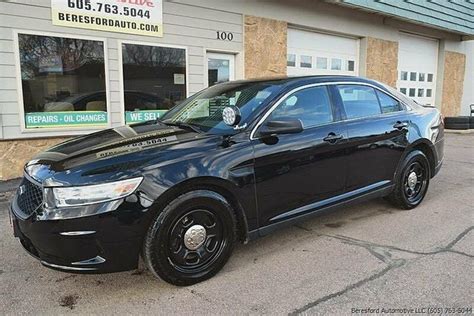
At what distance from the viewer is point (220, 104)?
12.9 feet

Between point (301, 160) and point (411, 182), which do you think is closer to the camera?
point (301, 160)

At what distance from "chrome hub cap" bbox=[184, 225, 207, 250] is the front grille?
1073 millimetres

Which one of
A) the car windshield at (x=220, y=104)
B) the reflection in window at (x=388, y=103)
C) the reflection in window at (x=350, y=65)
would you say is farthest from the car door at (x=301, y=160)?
the reflection in window at (x=350, y=65)

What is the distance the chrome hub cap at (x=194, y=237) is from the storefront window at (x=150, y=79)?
4754 millimetres

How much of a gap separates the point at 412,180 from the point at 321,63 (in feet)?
21.9

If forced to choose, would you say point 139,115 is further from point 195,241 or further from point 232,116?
point 195,241

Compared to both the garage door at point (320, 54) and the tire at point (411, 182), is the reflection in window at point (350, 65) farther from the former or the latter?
the tire at point (411, 182)

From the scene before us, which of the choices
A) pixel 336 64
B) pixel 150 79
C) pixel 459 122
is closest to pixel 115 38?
pixel 150 79

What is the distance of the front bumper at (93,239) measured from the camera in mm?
2641

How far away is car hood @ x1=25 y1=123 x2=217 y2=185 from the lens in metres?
2.76

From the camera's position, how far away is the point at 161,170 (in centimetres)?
284

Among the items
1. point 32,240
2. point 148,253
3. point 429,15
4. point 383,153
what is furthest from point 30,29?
point 429,15

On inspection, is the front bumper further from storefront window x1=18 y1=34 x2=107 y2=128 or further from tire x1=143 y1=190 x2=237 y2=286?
storefront window x1=18 y1=34 x2=107 y2=128

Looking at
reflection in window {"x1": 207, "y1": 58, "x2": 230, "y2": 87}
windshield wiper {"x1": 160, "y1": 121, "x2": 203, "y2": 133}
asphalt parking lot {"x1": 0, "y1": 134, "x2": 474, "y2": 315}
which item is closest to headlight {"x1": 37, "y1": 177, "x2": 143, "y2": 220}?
asphalt parking lot {"x1": 0, "y1": 134, "x2": 474, "y2": 315}
